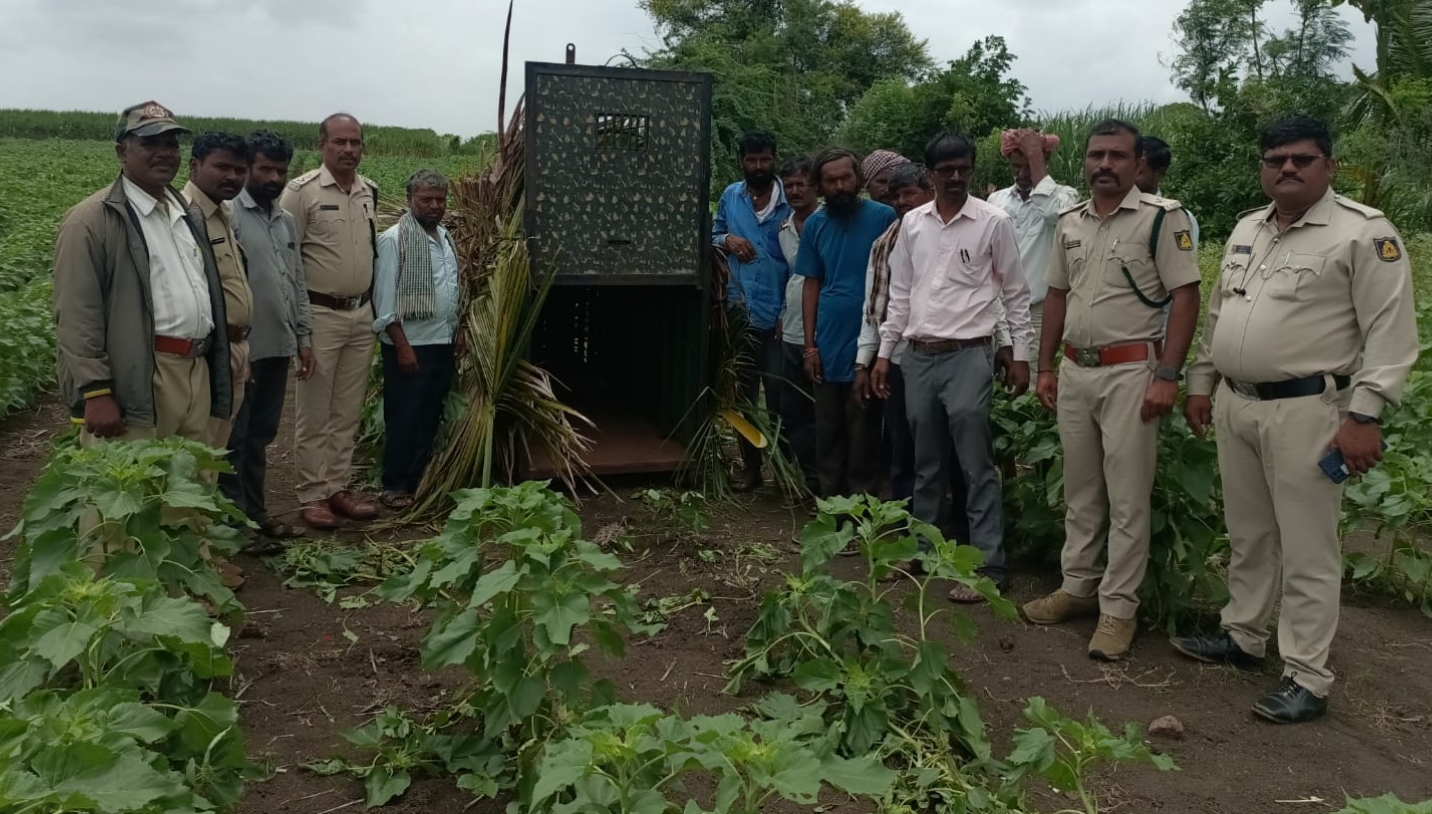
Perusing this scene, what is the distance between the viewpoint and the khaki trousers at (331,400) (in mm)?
5492

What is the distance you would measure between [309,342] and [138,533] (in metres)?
2.27

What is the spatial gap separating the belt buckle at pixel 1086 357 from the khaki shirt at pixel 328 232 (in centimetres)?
330

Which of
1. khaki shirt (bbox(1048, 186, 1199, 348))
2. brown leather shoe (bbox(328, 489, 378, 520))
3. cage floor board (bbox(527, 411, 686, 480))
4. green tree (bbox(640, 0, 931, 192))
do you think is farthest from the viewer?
green tree (bbox(640, 0, 931, 192))

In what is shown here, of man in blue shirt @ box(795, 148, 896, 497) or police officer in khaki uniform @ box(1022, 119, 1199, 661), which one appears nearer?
police officer in khaki uniform @ box(1022, 119, 1199, 661)

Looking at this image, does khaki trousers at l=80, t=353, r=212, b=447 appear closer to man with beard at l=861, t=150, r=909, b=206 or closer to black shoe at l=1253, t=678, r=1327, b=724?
man with beard at l=861, t=150, r=909, b=206

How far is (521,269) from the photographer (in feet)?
19.0

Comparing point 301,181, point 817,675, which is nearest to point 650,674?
point 817,675

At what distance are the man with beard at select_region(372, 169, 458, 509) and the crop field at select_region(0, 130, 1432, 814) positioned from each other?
0.67m

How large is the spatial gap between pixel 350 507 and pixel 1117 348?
3.70 meters

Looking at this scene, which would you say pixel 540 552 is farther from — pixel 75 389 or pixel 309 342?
pixel 309 342

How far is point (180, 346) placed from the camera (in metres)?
4.14

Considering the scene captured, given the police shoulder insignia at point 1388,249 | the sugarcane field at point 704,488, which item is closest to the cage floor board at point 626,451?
the sugarcane field at point 704,488

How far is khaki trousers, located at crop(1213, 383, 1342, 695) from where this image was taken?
3.60 m

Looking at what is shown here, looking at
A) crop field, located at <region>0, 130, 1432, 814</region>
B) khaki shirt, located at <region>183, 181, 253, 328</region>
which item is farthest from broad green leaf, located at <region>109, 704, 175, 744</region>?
khaki shirt, located at <region>183, 181, 253, 328</region>
